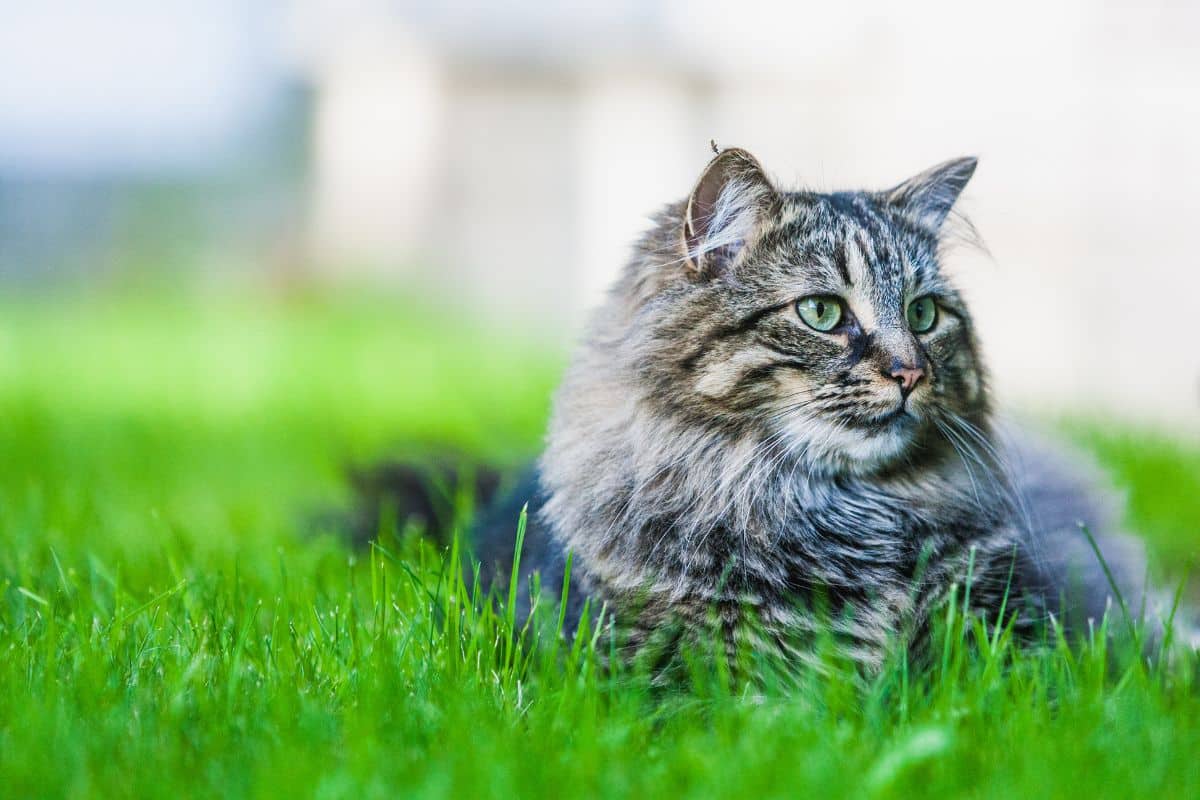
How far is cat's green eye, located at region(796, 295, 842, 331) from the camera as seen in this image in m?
2.16

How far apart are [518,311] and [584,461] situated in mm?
7797

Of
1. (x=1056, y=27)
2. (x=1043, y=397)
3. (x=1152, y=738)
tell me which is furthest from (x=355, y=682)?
(x=1056, y=27)

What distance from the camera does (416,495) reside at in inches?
132

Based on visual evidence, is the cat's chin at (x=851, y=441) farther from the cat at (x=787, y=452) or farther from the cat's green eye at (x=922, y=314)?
the cat's green eye at (x=922, y=314)

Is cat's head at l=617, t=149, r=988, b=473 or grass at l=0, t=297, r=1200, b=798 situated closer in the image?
grass at l=0, t=297, r=1200, b=798

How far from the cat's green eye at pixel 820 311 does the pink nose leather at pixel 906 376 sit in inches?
6.7

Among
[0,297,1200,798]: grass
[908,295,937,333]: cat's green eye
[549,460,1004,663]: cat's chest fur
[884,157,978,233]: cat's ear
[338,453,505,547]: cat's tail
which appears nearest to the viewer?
[0,297,1200,798]: grass

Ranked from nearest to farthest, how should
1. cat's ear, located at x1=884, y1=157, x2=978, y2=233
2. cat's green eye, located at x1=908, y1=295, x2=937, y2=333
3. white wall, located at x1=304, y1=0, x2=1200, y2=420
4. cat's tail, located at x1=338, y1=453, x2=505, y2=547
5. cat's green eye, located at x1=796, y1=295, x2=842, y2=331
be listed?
cat's green eye, located at x1=796, y1=295, x2=842, y2=331 → cat's green eye, located at x1=908, y1=295, x2=937, y2=333 → cat's ear, located at x1=884, y1=157, x2=978, y2=233 → cat's tail, located at x1=338, y1=453, x2=505, y2=547 → white wall, located at x1=304, y1=0, x2=1200, y2=420

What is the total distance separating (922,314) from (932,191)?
0.35 metres

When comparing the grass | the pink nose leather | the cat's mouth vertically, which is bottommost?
the grass

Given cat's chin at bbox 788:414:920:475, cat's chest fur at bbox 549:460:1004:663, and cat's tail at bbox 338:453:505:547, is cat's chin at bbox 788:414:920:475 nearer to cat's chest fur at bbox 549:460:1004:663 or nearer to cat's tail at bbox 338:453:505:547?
cat's chest fur at bbox 549:460:1004:663

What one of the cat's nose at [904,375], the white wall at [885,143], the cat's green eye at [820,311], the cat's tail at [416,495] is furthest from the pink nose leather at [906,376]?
the white wall at [885,143]

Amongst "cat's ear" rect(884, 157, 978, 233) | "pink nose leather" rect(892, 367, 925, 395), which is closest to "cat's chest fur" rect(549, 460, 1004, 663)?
"pink nose leather" rect(892, 367, 925, 395)

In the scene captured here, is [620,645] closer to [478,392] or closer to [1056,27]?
[478,392]
